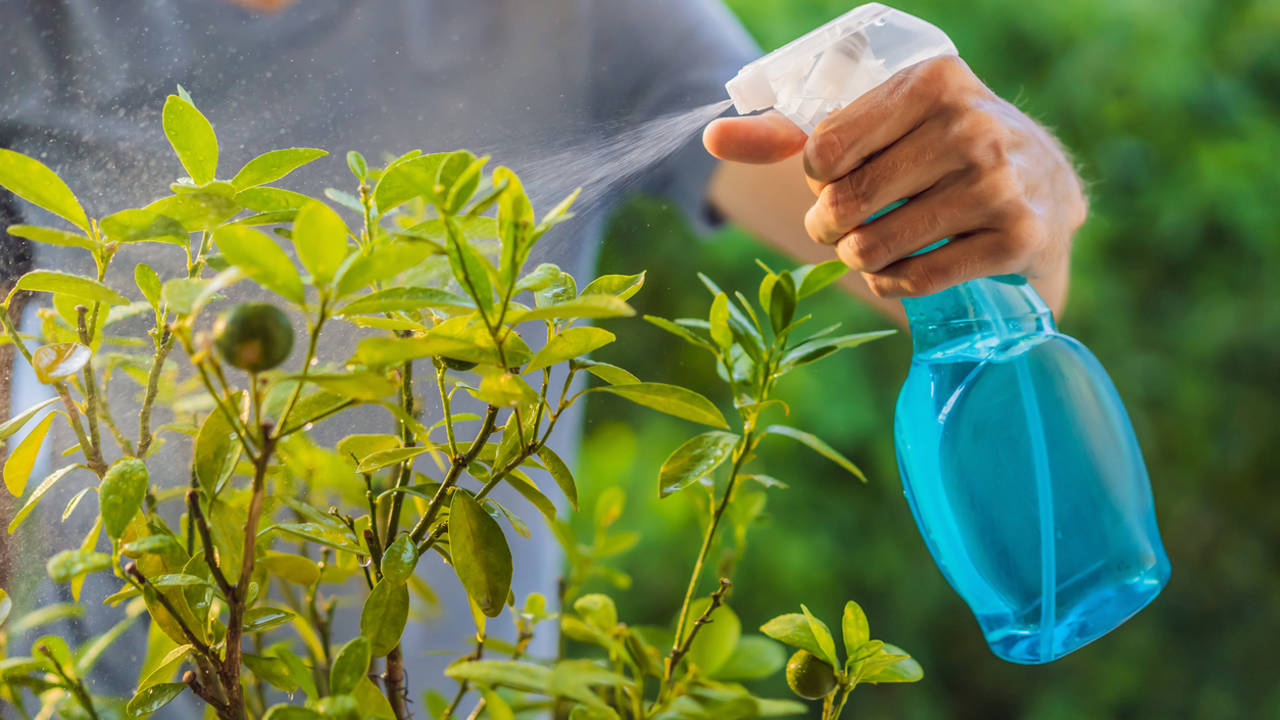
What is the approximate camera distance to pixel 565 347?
254mm

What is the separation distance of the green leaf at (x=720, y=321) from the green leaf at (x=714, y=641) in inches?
5.3

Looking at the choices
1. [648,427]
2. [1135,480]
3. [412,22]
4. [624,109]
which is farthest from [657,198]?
[648,427]

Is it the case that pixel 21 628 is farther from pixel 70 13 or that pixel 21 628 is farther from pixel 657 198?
pixel 657 198

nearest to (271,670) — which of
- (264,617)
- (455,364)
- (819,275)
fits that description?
(264,617)

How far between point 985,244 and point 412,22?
34cm

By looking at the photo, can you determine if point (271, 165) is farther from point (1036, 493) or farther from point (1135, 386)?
point (1135, 386)

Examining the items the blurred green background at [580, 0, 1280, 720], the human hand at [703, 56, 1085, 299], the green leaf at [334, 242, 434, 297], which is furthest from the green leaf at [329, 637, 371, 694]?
the blurred green background at [580, 0, 1280, 720]

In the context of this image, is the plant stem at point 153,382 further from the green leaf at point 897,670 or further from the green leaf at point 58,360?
the green leaf at point 897,670

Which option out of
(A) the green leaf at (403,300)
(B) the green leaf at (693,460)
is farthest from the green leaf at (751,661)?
(A) the green leaf at (403,300)

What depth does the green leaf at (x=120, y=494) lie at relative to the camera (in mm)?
231

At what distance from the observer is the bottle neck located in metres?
0.41

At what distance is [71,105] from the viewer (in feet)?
1.22

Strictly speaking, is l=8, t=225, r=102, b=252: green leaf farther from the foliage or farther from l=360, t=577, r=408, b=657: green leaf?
l=360, t=577, r=408, b=657: green leaf

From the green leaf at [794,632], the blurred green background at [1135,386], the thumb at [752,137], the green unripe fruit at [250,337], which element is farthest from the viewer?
the blurred green background at [1135,386]
